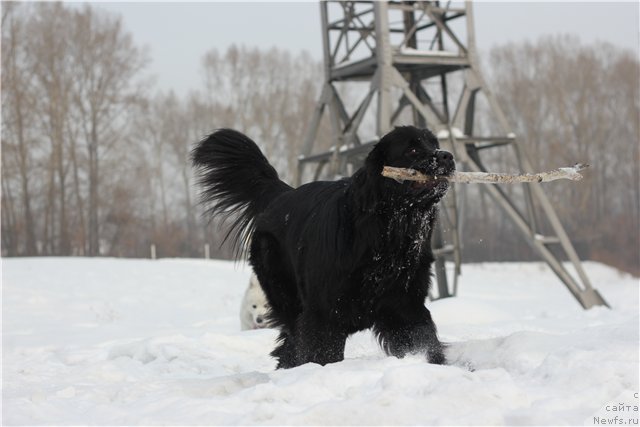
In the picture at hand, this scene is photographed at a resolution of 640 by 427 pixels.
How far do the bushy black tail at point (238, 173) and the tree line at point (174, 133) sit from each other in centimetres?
2684

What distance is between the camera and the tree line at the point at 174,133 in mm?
34844

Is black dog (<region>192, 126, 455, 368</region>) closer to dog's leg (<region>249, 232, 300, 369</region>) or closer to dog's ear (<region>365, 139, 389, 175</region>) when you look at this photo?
dog's ear (<region>365, 139, 389, 175</region>)

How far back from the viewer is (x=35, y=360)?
22.2 feet

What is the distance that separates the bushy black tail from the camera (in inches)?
240

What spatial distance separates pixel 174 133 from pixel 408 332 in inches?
1570

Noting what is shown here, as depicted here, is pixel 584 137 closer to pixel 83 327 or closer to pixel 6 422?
pixel 83 327

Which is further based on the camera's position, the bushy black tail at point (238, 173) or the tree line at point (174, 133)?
the tree line at point (174, 133)

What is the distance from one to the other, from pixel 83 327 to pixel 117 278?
8.80 meters

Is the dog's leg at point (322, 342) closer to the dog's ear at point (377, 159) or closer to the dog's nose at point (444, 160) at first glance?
the dog's ear at point (377, 159)

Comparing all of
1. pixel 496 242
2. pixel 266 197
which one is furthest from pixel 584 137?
pixel 266 197

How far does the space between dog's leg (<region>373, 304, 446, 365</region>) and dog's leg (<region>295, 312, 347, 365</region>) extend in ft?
0.90

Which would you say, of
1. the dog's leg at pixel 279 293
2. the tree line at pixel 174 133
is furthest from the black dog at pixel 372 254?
the tree line at pixel 174 133

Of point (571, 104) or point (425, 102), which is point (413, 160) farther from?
point (571, 104)

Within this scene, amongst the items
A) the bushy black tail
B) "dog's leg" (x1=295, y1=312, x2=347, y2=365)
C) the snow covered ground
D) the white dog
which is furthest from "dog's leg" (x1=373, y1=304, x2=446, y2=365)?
the white dog
